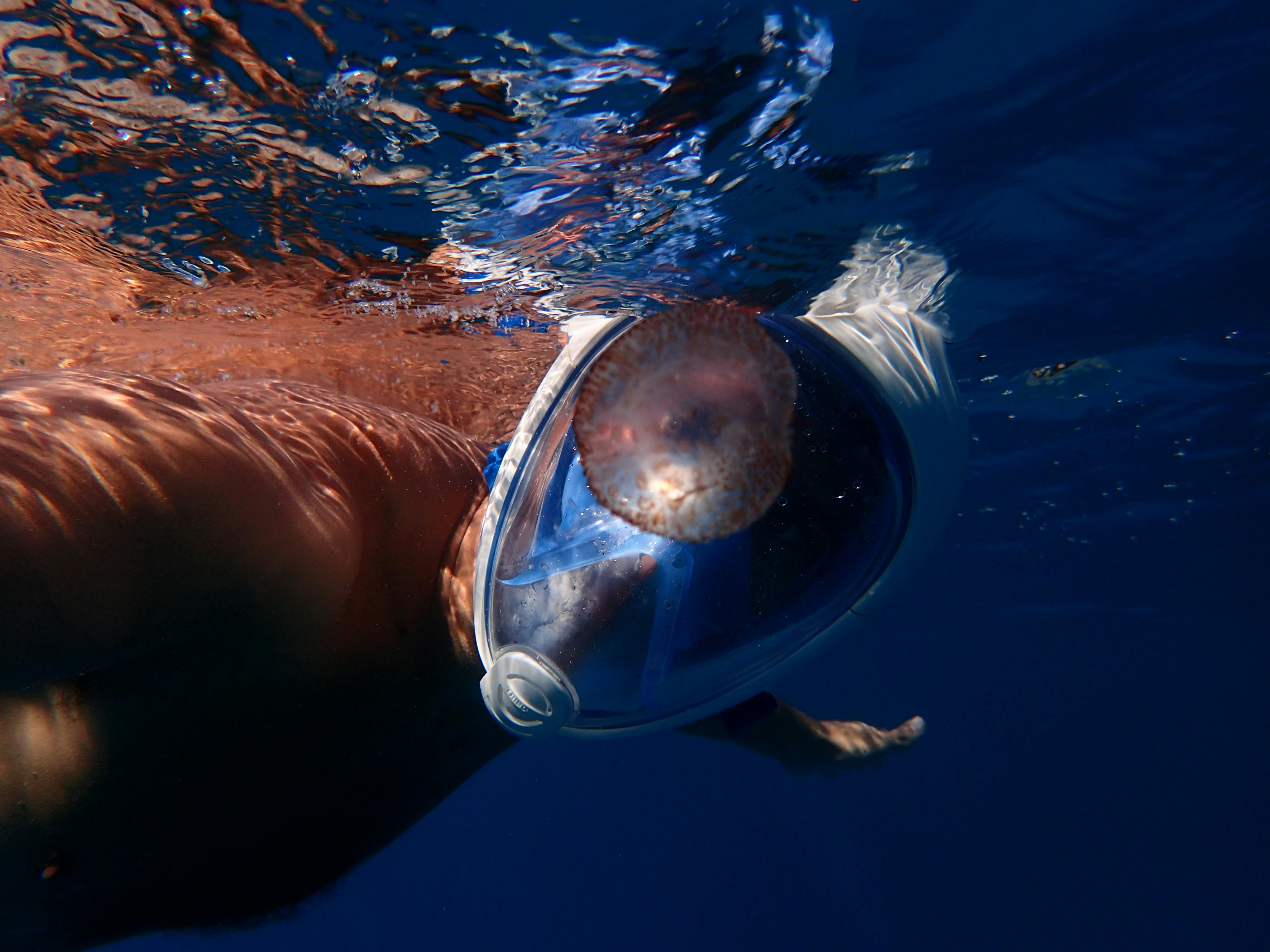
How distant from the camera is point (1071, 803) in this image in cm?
7788

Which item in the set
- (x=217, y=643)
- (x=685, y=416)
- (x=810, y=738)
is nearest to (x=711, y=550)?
(x=685, y=416)

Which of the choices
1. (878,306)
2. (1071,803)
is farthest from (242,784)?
(1071,803)

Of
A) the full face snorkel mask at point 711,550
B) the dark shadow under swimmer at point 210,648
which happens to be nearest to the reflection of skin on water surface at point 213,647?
the dark shadow under swimmer at point 210,648

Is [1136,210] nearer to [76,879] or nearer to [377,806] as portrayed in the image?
[377,806]

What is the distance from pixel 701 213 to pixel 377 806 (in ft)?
18.5

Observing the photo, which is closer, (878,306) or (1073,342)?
(878,306)

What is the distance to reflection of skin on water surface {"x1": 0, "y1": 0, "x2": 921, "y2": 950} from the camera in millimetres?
1491

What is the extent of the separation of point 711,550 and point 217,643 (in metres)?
1.54

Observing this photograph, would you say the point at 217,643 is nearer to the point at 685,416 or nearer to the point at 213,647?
the point at 213,647

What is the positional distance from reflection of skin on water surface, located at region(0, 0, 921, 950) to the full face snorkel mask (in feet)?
0.73

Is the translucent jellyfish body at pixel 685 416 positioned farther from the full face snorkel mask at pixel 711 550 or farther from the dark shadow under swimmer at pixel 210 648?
the dark shadow under swimmer at pixel 210 648

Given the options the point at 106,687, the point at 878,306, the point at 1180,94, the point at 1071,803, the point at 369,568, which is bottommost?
the point at 1071,803

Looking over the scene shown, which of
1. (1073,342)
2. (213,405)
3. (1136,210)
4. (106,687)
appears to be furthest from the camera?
(1073,342)

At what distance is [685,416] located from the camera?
5.62 feet
